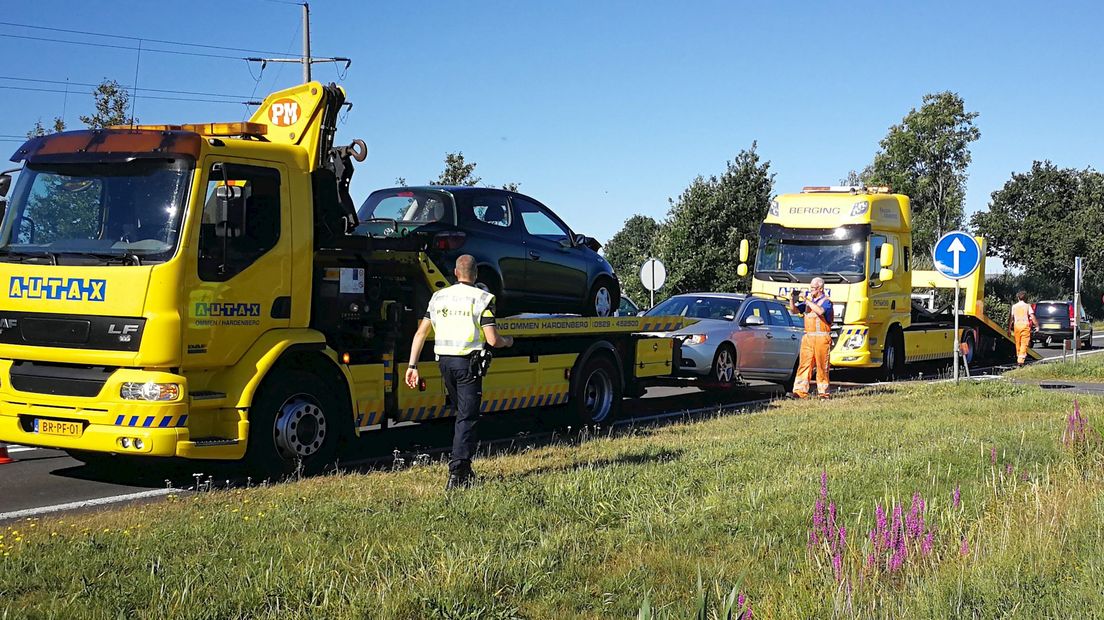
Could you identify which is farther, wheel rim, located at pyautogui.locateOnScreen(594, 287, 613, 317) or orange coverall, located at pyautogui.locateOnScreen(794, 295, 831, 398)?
orange coverall, located at pyautogui.locateOnScreen(794, 295, 831, 398)

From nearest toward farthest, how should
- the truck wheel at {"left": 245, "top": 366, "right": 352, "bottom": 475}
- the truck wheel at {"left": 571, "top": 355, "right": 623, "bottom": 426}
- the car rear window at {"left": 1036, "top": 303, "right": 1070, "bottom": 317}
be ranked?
the truck wheel at {"left": 245, "top": 366, "right": 352, "bottom": 475}
the truck wheel at {"left": 571, "top": 355, "right": 623, "bottom": 426}
the car rear window at {"left": 1036, "top": 303, "right": 1070, "bottom": 317}

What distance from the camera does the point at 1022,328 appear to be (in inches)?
1097

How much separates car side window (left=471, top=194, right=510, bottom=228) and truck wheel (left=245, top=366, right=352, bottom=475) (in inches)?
99.5

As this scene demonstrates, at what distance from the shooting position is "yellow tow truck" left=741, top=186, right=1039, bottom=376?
65.8 ft

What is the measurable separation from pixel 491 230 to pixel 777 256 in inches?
419

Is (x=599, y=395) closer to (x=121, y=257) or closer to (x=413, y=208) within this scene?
(x=413, y=208)

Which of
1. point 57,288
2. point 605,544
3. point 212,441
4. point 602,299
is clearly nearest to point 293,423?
point 212,441

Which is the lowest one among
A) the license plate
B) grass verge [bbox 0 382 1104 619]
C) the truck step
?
grass verge [bbox 0 382 1104 619]

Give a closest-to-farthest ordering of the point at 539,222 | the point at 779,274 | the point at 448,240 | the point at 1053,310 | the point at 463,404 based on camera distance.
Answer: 1. the point at 463,404
2. the point at 448,240
3. the point at 539,222
4. the point at 779,274
5. the point at 1053,310

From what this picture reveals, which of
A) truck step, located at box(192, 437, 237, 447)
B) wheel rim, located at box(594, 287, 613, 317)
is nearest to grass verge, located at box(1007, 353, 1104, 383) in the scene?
wheel rim, located at box(594, 287, 613, 317)

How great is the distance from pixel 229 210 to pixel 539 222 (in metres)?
4.17

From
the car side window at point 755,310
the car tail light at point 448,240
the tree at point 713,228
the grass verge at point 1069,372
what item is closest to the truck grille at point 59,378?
the car tail light at point 448,240

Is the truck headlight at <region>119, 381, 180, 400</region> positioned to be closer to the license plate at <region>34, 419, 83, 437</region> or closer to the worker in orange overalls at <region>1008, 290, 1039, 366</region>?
the license plate at <region>34, 419, 83, 437</region>

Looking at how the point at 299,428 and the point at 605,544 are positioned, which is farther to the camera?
the point at 299,428
